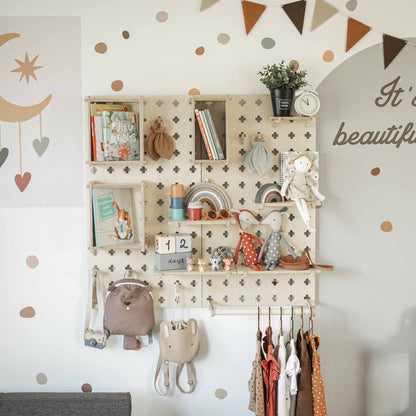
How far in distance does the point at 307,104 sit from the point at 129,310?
4.13 feet

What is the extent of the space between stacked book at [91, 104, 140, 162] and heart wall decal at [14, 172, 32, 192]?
36 centimetres

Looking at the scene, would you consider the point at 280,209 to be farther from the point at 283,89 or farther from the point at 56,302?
the point at 56,302

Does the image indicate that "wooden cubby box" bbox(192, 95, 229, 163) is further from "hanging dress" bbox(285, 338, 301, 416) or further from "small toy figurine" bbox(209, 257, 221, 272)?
"hanging dress" bbox(285, 338, 301, 416)

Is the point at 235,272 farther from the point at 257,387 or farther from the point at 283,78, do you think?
the point at 283,78

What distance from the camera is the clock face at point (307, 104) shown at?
6.96 ft

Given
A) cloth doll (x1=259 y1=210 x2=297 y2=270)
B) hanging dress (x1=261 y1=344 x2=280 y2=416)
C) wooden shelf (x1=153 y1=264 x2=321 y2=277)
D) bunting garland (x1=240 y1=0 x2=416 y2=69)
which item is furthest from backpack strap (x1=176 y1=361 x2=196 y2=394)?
bunting garland (x1=240 y1=0 x2=416 y2=69)

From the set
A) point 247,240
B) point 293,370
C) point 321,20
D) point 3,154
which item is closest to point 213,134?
point 247,240

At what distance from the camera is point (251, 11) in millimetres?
2189

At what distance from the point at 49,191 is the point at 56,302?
0.55 meters

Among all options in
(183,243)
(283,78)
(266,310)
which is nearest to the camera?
(283,78)

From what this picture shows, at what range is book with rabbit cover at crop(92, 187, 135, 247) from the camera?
2127 millimetres

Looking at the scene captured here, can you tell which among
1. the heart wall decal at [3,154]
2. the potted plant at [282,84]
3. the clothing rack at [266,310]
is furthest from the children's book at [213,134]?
the heart wall decal at [3,154]

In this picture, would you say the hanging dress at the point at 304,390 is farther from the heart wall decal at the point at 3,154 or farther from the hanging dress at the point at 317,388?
the heart wall decal at the point at 3,154

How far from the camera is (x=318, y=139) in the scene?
88.4 inches
